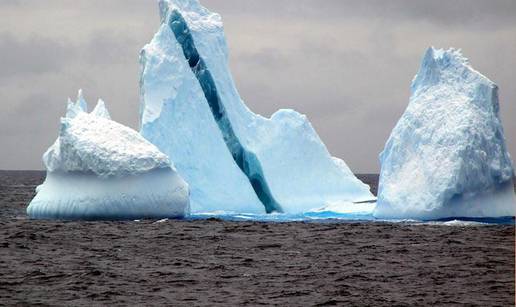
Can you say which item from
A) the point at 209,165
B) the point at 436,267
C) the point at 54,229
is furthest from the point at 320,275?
the point at 209,165

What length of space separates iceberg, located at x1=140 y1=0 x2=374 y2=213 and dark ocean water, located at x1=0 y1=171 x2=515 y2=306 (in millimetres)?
3756

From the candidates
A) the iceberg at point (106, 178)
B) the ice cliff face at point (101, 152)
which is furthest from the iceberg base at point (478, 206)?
the ice cliff face at point (101, 152)

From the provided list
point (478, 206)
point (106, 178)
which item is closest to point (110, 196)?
point (106, 178)

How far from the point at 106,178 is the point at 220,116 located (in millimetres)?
7323

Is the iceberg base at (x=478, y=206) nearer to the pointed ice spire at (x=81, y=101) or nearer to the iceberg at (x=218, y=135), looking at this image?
the iceberg at (x=218, y=135)

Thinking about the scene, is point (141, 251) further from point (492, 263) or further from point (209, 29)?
point (209, 29)

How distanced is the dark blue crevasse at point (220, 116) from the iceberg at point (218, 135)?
0.03 metres

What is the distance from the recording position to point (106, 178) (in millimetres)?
23000

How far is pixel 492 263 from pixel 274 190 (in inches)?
505

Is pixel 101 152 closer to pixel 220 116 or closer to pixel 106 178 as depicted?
pixel 106 178

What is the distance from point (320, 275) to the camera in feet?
49.2

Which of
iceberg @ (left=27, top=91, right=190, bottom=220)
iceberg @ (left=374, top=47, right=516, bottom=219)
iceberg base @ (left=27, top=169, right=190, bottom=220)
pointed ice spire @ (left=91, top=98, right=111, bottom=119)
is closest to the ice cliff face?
iceberg @ (left=27, top=91, right=190, bottom=220)

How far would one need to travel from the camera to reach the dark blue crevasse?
29156 mm

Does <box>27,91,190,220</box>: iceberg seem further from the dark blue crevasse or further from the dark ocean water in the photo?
the dark blue crevasse
